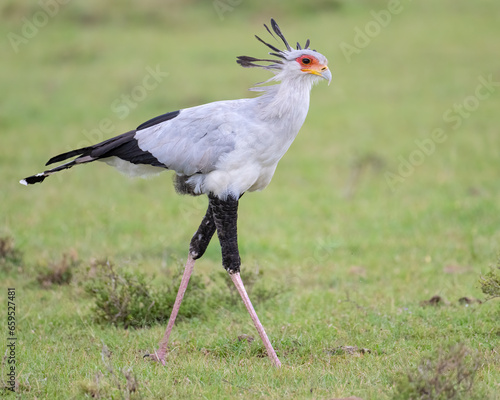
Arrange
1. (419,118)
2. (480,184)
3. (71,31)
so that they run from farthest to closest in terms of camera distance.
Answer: (71,31) < (419,118) < (480,184)

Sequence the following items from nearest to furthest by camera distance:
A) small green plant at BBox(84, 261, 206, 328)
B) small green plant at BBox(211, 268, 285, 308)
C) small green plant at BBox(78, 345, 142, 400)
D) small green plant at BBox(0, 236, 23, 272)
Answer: small green plant at BBox(78, 345, 142, 400)
small green plant at BBox(84, 261, 206, 328)
small green plant at BBox(211, 268, 285, 308)
small green plant at BBox(0, 236, 23, 272)

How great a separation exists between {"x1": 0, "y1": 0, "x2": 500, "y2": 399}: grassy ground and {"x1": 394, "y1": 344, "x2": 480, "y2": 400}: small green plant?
0.05 metres

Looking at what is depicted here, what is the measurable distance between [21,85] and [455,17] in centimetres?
Answer: 1237

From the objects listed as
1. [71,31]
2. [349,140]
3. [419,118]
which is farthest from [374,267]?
[71,31]

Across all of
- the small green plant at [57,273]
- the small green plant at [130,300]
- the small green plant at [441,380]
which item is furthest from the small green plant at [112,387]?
the small green plant at [57,273]

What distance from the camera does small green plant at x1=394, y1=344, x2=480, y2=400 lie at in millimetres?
3672

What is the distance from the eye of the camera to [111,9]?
20219 millimetres

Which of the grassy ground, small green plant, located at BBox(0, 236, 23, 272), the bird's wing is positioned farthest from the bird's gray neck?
small green plant, located at BBox(0, 236, 23, 272)

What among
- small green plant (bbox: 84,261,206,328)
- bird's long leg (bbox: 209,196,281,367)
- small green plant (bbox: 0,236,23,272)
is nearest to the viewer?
bird's long leg (bbox: 209,196,281,367)

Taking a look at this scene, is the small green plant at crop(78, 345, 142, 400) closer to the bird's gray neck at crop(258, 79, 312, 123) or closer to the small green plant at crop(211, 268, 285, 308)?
the bird's gray neck at crop(258, 79, 312, 123)

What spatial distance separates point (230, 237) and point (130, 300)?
1365mm

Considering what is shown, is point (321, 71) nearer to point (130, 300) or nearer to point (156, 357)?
point (156, 357)

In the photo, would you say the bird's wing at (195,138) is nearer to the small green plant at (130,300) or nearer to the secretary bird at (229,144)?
the secretary bird at (229,144)

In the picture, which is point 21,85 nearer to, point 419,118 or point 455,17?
point 419,118
